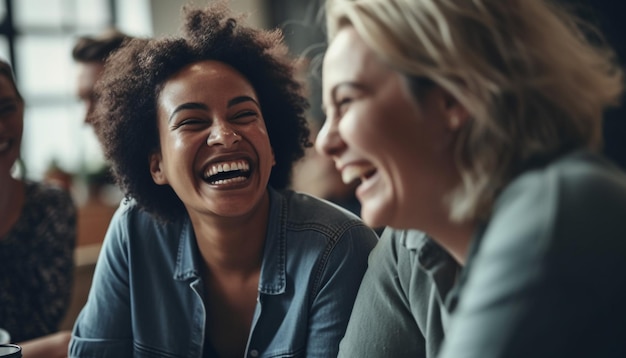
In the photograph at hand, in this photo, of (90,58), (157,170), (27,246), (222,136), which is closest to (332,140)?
(222,136)

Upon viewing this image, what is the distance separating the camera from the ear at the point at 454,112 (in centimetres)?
93

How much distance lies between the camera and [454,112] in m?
0.94

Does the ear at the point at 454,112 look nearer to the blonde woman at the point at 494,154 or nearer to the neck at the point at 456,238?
the blonde woman at the point at 494,154

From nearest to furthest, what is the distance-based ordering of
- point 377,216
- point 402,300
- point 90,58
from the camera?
1. point 377,216
2. point 402,300
3. point 90,58

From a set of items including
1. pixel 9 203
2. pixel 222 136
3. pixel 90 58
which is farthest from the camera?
pixel 90 58

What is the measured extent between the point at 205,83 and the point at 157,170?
24cm

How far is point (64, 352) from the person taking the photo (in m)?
1.66

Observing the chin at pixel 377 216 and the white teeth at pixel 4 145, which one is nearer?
the chin at pixel 377 216

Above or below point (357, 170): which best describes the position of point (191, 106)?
above

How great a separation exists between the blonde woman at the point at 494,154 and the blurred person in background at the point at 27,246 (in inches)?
43.5

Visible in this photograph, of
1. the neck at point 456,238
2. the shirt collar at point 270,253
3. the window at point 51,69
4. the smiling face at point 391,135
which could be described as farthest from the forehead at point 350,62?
the window at point 51,69

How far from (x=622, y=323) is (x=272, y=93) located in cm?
98

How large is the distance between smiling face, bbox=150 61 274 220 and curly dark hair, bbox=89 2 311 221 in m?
0.05

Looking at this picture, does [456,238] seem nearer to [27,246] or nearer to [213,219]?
[213,219]
